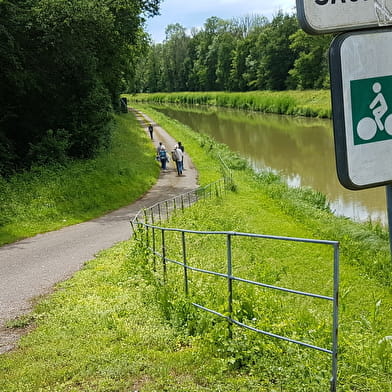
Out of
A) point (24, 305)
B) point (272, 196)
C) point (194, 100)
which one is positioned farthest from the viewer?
point (194, 100)

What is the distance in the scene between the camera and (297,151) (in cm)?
3225

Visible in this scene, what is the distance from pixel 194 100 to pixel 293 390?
8900 cm

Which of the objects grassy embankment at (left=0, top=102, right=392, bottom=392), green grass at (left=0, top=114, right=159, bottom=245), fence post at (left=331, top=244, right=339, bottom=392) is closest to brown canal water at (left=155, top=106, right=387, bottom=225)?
grassy embankment at (left=0, top=102, right=392, bottom=392)

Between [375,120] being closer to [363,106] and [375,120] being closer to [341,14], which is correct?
[363,106]

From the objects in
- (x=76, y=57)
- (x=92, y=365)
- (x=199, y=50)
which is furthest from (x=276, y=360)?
(x=199, y=50)

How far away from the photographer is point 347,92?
5.02ft

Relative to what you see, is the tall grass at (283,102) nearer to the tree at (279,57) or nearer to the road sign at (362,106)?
the tree at (279,57)

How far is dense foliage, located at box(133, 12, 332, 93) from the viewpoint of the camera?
6462 cm

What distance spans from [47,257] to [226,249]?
4510 millimetres

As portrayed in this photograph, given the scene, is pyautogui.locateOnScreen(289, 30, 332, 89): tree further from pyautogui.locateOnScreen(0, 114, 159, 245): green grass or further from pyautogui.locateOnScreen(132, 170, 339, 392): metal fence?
pyautogui.locateOnScreen(132, 170, 339, 392): metal fence

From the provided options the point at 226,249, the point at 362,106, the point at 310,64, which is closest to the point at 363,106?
the point at 362,106

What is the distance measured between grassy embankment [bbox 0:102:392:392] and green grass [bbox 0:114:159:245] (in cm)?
509

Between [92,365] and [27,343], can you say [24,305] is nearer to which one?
[27,343]

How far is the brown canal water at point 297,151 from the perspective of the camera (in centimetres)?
1822
